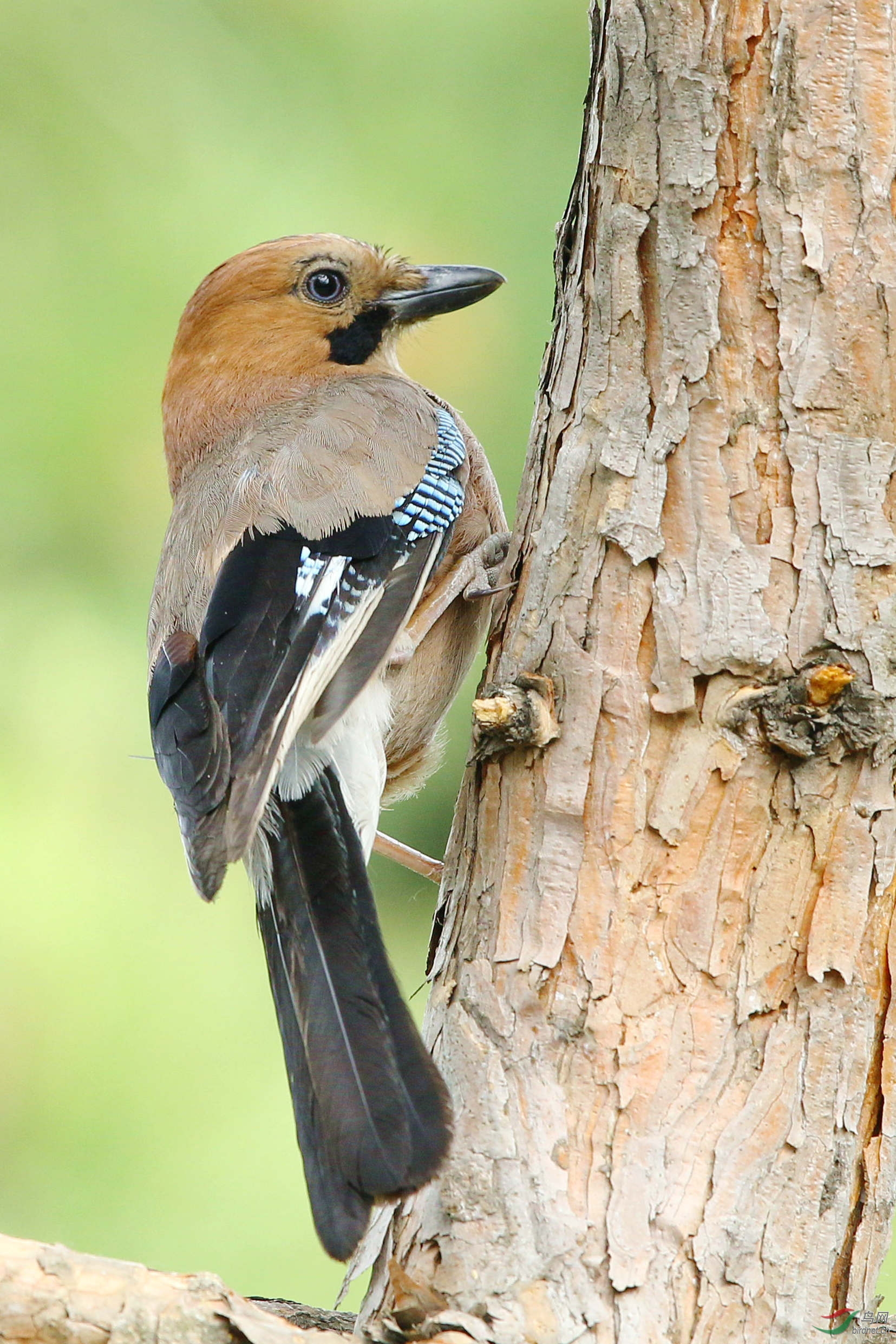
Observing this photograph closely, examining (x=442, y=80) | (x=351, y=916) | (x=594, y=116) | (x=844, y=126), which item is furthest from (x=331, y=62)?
(x=351, y=916)

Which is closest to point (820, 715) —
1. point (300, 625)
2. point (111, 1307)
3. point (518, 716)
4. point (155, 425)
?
point (518, 716)

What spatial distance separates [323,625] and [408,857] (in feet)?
1.90

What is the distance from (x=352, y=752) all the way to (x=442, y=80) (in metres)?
2.15

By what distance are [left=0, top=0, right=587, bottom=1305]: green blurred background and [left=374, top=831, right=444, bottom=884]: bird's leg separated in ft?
1.49

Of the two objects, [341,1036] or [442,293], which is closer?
[341,1036]

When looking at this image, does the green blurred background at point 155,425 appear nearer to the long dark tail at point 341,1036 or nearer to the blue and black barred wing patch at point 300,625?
the blue and black barred wing patch at point 300,625

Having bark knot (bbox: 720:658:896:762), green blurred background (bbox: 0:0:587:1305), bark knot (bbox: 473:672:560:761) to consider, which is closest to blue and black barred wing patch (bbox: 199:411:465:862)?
bark knot (bbox: 473:672:560:761)

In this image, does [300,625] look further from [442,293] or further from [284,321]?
[442,293]

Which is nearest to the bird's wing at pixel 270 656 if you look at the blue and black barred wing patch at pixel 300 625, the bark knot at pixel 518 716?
the blue and black barred wing patch at pixel 300 625

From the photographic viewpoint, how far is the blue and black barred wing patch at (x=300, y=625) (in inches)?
72.2

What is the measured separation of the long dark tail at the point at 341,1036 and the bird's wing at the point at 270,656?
11 cm

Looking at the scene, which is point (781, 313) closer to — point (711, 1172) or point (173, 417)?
point (711, 1172)

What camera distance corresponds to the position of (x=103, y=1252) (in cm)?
275

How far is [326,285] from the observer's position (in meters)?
2.67
